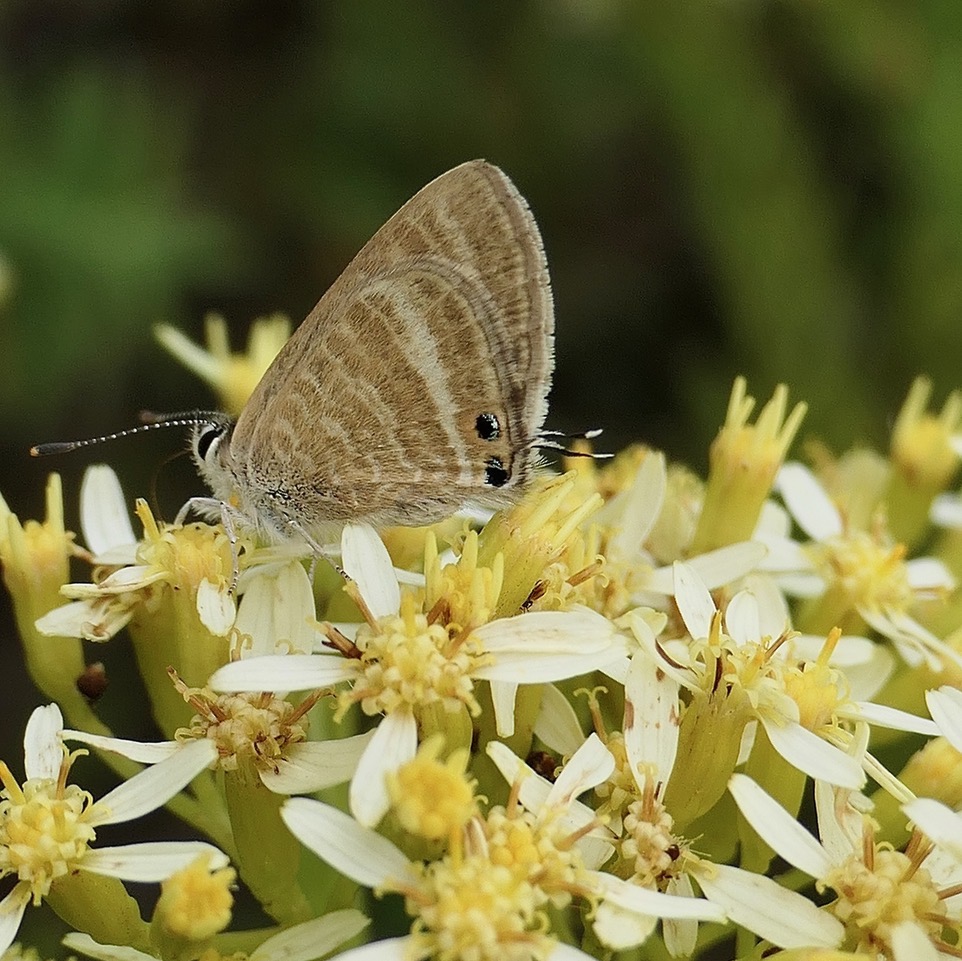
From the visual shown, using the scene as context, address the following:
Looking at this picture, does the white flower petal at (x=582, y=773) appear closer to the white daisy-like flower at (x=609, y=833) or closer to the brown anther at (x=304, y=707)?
the white daisy-like flower at (x=609, y=833)

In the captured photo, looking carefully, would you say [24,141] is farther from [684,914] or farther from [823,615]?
[684,914]

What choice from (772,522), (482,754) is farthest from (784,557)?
(482,754)

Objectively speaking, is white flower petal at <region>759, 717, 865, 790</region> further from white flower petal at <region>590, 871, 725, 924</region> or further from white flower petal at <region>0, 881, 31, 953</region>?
white flower petal at <region>0, 881, 31, 953</region>

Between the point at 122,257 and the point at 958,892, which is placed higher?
the point at 122,257

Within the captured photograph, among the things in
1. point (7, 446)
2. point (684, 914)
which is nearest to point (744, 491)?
point (684, 914)

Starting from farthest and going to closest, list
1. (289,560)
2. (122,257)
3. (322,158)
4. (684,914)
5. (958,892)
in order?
(322,158), (122,257), (289,560), (958,892), (684,914)

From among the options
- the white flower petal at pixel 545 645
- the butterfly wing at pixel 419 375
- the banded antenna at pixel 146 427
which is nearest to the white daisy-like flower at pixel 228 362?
the banded antenna at pixel 146 427

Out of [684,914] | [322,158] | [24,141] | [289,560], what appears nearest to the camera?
[684,914]
